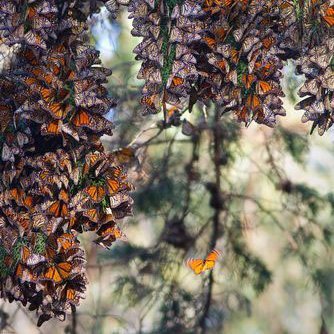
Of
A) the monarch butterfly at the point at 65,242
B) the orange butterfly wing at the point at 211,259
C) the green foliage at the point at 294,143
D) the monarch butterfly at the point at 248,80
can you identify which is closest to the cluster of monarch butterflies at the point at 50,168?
the monarch butterfly at the point at 65,242

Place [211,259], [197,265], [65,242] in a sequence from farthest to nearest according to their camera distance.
A: [197,265] → [211,259] → [65,242]

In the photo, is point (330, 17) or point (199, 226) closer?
point (330, 17)

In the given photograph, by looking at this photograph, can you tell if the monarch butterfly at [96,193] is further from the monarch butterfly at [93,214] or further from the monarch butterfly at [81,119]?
the monarch butterfly at [81,119]

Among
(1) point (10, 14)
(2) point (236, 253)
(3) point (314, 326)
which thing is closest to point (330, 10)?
(1) point (10, 14)

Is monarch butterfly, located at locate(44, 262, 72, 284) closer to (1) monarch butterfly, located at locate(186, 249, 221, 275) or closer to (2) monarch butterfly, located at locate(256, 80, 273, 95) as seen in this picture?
(2) monarch butterfly, located at locate(256, 80, 273, 95)

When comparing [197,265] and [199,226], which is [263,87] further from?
[199,226]

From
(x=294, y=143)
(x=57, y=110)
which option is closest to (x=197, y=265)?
(x=294, y=143)
